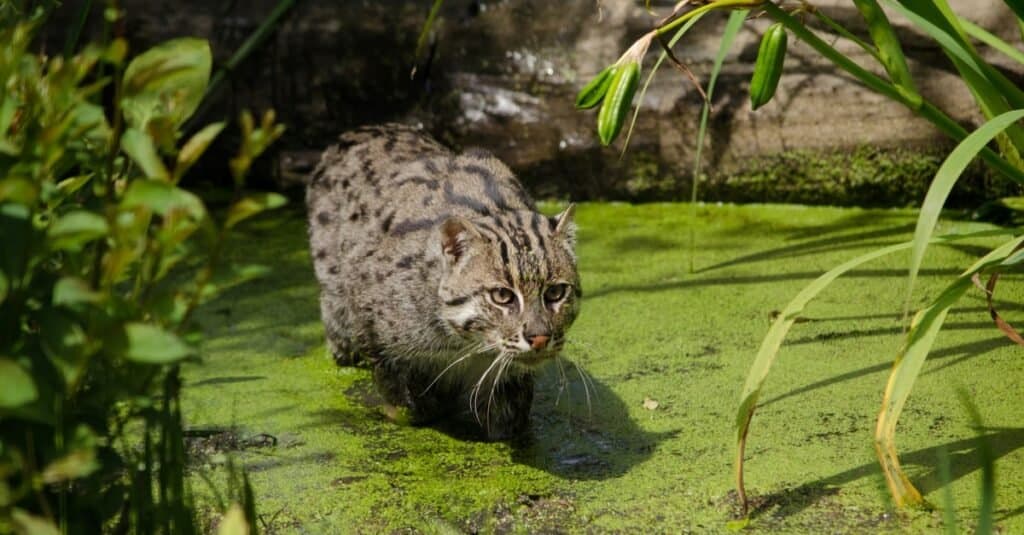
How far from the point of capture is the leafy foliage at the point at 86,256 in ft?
7.88

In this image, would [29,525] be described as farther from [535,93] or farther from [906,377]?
[535,93]

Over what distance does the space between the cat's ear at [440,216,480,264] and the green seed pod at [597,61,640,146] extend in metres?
0.76

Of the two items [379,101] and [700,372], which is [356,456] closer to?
[700,372]

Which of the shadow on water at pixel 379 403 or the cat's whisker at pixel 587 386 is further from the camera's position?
the cat's whisker at pixel 587 386

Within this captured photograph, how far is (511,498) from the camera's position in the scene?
4172 mm

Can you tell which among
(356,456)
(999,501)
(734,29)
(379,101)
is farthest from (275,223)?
(999,501)

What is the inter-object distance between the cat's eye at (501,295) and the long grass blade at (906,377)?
1.21 m

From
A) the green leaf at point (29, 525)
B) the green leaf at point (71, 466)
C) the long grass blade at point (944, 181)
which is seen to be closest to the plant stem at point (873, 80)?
the long grass blade at point (944, 181)

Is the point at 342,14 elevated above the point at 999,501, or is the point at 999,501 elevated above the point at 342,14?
the point at 342,14

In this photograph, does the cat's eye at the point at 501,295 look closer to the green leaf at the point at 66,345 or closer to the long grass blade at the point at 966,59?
the long grass blade at the point at 966,59

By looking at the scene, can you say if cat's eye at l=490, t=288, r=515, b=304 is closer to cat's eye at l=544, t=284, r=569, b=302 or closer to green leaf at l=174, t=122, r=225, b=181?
cat's eye at l=544, t=284, r=569, b=302

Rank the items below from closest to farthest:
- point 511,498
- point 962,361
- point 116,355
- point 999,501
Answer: point 116,355
point 999,501
point 511,498
point 962,361

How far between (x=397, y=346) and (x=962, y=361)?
2077 mm

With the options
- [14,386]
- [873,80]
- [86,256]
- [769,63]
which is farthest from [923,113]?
[14,386]
